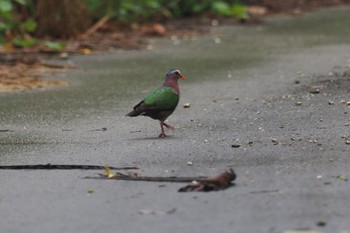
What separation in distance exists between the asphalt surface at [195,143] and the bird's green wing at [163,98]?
10.0 inches

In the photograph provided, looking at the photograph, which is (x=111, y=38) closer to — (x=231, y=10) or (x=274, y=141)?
(x=231, y=10)

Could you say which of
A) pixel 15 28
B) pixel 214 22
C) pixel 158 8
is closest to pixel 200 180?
pixel 15 28

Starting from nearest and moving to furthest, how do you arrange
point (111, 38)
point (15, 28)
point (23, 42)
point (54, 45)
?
1. point (54, 45)
2. point (23, 42)
3. point (15, 28)
4. point (111, 38)

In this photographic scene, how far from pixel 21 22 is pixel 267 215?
30.6 feet

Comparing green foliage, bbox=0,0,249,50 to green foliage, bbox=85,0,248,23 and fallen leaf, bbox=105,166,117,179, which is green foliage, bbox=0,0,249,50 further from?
fallen leaf, bbox=105,166,117,179

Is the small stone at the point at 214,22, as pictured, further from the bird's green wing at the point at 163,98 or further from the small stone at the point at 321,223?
the small stone at the point at 321,223

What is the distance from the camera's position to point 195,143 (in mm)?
6516

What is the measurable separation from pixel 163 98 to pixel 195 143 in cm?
50

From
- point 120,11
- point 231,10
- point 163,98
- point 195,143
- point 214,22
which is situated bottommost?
point 214,22

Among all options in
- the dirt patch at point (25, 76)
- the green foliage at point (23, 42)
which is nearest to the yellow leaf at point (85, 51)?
the green foliage at point (23, 42)

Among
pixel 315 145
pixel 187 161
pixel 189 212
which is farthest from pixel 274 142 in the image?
pixel 189 212

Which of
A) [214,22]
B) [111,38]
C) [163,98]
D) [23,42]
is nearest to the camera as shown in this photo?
[163,98]

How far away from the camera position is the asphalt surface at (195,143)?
4.66m

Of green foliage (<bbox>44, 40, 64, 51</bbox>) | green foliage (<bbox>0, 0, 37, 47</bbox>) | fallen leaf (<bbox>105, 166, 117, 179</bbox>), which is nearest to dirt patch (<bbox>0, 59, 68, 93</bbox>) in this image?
green foliage (<bbox>44, 40, 64, 51</bbox>)
